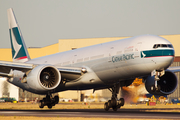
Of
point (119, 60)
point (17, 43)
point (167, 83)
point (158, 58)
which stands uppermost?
point (17, 43)

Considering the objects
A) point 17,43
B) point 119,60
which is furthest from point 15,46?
point 119,60

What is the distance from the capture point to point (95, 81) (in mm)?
32625

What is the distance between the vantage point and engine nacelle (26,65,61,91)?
→ 3030 centimetres

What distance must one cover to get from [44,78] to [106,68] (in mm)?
6418

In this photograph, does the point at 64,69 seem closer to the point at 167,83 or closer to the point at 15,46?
the point at 167,83

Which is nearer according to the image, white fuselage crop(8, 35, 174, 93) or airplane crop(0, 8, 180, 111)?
white fuselage crop(8, 35, 174, 93)

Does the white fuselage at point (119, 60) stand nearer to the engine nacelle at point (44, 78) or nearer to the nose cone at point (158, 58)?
the nose cone at point (158, 58)

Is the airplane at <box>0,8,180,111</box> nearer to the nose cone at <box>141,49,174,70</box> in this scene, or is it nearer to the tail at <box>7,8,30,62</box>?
the nose cone at <box>141,49,174,70</box>

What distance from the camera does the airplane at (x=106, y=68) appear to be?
27.8 m

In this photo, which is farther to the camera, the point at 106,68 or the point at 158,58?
the point at 106,68

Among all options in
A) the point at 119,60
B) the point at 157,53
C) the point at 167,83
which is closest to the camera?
the point at 157,53

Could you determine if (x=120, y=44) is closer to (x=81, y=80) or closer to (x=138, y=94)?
(x=81, y=80)

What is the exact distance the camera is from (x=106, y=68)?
31.0 m

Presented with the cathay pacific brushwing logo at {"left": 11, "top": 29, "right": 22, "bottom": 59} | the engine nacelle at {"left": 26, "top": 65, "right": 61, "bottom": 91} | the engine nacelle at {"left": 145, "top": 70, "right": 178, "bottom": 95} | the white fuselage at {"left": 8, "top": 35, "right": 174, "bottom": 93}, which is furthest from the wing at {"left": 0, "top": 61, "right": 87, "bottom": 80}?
the cathay pacific brushwing logo at {"left": 11, "top": 29, "right": 22, "bottom": 59}
